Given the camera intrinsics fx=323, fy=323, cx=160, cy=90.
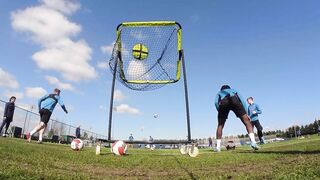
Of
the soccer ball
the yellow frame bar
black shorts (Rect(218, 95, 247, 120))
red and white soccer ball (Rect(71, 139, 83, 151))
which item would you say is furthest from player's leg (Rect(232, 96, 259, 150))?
red and white soccer ball (Rect(71, 139, 83, 151))

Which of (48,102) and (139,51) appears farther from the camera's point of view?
(48,102)

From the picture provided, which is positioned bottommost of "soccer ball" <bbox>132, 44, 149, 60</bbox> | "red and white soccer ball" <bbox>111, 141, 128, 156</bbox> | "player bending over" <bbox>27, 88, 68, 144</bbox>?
"red and white soccer ball" <bbox>111, 141, 128, 156</bbox>

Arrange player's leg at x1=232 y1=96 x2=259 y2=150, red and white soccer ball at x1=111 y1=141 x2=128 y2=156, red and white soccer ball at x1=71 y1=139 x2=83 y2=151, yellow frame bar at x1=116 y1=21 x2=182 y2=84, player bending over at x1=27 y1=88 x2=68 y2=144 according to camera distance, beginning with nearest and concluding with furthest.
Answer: red and white soccer ball at x1=111 y1=141 x2=128 y2=156, player's leg at x1=232 y1=96 x2=259 y2=150, red and white soccer ball at x1=71 y1=139 x2=83 y2=151, yellow frame bar at x1=116 y1=21 x2=182 y2=84, player bending over at x1=27 y1=88 x2=68 y2=144

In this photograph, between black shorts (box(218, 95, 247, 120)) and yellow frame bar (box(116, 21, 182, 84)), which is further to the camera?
yellow frame bar (box(116, 21, 182, 84))

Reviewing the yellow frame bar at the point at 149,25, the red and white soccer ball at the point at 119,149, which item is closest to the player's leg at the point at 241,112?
the yellow frame bar at the point at 149,25

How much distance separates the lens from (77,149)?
37.9 ft

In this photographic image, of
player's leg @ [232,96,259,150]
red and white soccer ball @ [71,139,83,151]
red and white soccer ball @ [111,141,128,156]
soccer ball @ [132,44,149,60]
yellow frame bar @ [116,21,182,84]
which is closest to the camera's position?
red and white soccer ball @ [111,141,128,156]

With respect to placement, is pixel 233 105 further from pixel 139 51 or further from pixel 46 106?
pixel 46 106

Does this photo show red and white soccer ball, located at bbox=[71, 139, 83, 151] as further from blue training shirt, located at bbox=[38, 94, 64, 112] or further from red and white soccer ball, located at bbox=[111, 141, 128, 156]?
blue training shirt, located at bbox=[38, 94, 64, 112]

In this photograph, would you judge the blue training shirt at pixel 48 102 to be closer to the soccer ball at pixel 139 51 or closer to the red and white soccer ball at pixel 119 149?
the soccer ball at pixel 139 51

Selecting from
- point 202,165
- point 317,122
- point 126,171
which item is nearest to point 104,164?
point 126,171

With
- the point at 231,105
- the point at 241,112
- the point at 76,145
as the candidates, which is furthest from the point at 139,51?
the point at 241,112

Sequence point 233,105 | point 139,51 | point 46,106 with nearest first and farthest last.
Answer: point 233,105
point 139,51
point 46,106

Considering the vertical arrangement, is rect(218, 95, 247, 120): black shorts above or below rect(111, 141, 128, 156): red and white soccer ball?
above
